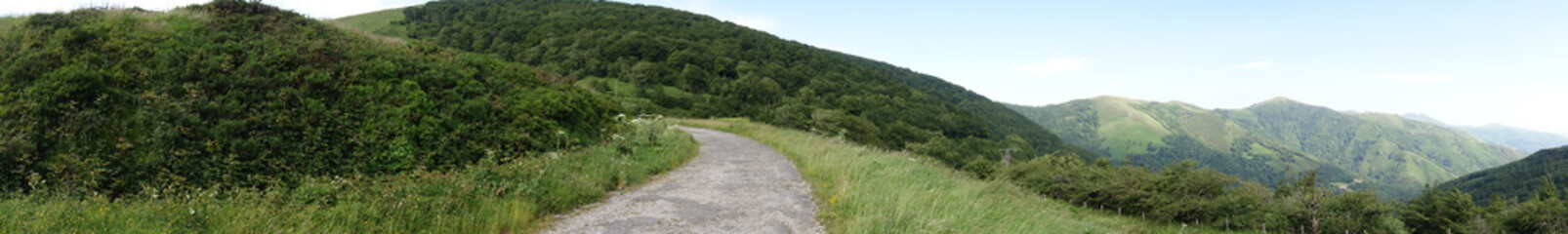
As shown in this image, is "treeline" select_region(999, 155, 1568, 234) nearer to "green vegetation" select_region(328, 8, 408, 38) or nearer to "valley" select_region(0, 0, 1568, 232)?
"valley" select_region(0, 0, 1568, 232)

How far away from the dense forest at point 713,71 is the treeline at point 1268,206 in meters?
11.8

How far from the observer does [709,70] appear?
11300 cm

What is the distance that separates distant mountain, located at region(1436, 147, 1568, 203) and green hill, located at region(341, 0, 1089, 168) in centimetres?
9493

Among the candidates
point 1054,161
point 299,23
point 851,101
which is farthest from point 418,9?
point 299,23

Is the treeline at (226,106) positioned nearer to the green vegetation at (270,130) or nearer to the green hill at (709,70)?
the green vegetation at (270,130)

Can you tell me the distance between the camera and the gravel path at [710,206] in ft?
18.6

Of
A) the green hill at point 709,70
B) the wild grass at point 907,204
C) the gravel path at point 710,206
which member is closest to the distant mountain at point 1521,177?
the green hill at point 709,70

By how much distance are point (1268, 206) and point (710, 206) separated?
1855 inches

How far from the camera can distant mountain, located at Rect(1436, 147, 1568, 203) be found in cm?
12938

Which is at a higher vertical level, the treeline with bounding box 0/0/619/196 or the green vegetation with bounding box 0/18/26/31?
the green vegetation with bounding box 0/18/26/31

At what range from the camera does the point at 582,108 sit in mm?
12203

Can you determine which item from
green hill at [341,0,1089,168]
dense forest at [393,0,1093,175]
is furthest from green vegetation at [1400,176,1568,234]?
green hill at [341,0,1089,168]

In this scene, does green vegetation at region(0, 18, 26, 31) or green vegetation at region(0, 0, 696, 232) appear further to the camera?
green vegetation at region(0, 18, 26, 31)

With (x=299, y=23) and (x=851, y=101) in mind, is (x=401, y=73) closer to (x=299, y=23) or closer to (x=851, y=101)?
(x=299, y=23)
